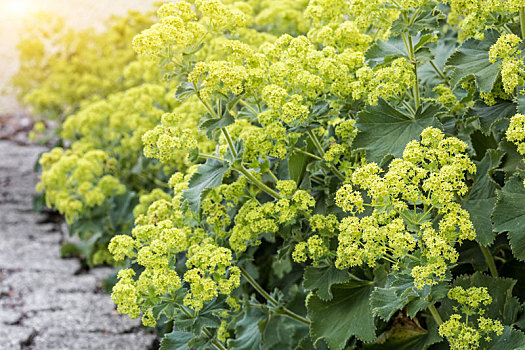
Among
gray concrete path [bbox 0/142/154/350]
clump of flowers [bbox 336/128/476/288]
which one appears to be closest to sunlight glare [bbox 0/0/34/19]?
gray concrete path [bbox 0/142/154/350]

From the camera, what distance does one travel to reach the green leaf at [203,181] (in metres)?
2.06

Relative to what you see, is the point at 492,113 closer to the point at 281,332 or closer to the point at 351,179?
the point at 351,179

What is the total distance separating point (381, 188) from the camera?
167 centimetres

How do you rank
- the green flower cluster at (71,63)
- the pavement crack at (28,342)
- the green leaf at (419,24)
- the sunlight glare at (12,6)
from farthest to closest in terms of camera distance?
the sunlight glare at (12,6) → the green flower cluster at (71,63) → the pavement crack at (28,342) → the green leaf at (419,24)

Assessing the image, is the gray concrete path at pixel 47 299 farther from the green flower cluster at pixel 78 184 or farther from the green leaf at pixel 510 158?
the green leaf at pixel 510 158

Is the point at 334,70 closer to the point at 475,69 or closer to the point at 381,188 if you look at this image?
the point at 475,69

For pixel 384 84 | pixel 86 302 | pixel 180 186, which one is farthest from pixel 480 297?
pixel 86 302

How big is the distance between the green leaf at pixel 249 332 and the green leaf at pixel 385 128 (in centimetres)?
83

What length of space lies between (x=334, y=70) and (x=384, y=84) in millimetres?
201

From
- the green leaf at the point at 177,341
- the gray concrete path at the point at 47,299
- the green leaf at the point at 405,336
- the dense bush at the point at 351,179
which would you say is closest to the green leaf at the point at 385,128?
the dense bush at the point at 351,179

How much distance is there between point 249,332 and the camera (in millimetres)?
2479

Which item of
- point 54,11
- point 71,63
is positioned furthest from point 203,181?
point 54,11

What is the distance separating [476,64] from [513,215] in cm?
56

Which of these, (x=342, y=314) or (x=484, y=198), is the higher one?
(x=484, y=198)
